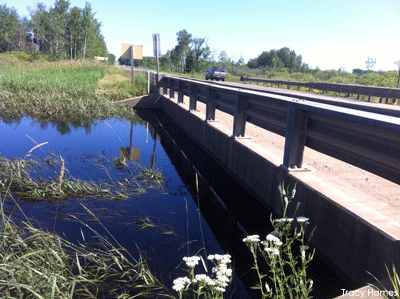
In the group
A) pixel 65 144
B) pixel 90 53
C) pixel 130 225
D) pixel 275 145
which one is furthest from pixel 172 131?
pixel 90 53

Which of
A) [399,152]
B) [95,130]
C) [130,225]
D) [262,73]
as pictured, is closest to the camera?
[399,152]

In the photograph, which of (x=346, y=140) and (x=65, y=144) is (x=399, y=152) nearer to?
(x=346, y=140)

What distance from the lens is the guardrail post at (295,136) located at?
13.5ft

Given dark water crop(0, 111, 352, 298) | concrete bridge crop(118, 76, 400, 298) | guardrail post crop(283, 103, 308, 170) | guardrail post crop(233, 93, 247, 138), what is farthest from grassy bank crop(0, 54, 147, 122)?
guardrail post crop(283, 103, 308, 170)

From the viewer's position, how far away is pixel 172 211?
5348 mm

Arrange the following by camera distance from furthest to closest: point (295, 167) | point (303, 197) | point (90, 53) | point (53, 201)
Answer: point (90, 53)
point (53, 201)
point (295, 167)
point (303, 197)

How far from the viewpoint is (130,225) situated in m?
4.75

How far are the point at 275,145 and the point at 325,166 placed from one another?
1556 mm

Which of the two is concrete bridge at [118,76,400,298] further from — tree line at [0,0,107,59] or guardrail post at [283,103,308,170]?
tree line at [0,0,107,59]

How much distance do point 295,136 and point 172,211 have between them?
7.38ft

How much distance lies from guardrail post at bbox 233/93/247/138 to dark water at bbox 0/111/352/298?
0.99 metres

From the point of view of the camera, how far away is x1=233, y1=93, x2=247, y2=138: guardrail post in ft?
19.9

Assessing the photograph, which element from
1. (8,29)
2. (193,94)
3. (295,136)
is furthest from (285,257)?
(8,29)

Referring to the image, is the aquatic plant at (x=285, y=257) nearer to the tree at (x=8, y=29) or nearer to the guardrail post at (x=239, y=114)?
the guardrail post at (x=239, y=114)
